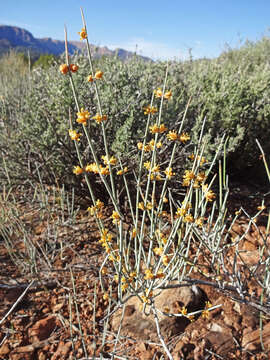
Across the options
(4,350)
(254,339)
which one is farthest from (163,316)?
(4,350)

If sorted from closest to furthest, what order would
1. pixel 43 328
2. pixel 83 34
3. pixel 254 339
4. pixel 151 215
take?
1. pixel 83 34
2. pixel 151 215
3. pixel 254 339
4. pixel 43 328

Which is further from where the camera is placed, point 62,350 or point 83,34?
point 62,350

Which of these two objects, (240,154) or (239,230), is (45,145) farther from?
(240,154)

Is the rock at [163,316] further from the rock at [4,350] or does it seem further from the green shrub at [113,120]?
the green shrub at [113,120]

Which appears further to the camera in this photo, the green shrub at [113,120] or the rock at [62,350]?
the green shrub at [113,120]

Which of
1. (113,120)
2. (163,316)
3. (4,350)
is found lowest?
(4,350)

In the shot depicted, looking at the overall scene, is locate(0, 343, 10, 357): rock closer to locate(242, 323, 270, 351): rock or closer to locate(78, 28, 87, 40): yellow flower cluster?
locate(242, 323, 270, 351): rock

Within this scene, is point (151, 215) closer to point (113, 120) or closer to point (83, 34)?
point (83, 34)

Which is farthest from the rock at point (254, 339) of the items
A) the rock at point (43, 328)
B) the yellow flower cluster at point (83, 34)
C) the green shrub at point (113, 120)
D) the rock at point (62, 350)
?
the yellow flower cluster at point (83, 34)

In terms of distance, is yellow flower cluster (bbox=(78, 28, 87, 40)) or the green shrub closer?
yellow flower cluster (bbox=(78, 28, 87, 40))

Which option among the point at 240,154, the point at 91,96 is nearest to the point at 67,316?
the point at 91,96

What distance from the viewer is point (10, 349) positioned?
1.54m

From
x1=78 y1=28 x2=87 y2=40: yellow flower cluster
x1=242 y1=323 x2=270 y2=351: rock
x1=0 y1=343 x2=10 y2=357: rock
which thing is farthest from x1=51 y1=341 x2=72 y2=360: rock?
x1=78 y1=28 x2=87 y2=40: yellow flower cluster

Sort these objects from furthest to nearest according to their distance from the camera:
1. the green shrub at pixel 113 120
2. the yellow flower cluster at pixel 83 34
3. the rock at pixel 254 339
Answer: the green shrub at pixel 113 120 → the rock at pixel 254 339 → the yellow flower cluster at pixel 83 34
